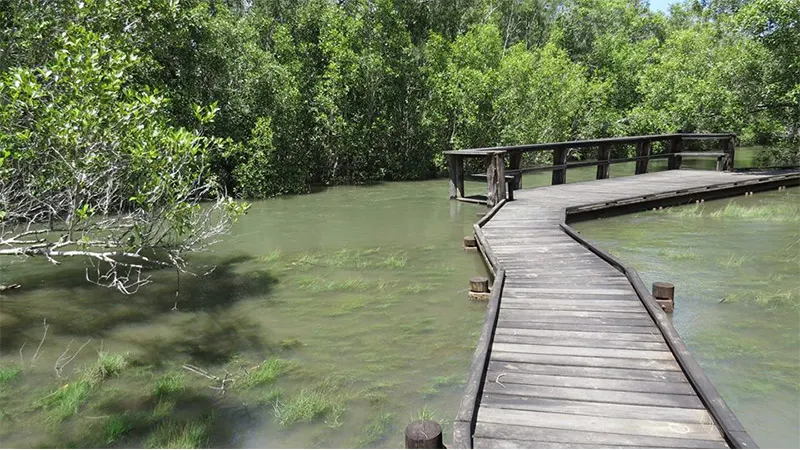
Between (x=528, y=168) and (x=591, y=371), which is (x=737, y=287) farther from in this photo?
(x=528, y=168)

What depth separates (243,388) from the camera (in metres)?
4.96

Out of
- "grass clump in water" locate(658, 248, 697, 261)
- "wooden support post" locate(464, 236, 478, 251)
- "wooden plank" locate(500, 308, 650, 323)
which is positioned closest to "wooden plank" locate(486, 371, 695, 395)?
"wooden plank" locate(500, 308, 650, 323)

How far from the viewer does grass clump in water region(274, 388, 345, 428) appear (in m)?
4.36

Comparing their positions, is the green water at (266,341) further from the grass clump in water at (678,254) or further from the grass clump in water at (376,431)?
the grass clump in water at (678,254)

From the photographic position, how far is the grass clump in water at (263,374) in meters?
5.04

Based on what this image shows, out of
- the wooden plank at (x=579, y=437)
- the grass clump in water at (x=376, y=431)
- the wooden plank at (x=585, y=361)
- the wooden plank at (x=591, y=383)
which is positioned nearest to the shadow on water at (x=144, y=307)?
the grass clump in water at (x=376, y=431)

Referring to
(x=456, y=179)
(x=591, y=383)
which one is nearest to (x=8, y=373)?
(x=591, y=383)

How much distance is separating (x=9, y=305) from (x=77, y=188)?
2.92 meters

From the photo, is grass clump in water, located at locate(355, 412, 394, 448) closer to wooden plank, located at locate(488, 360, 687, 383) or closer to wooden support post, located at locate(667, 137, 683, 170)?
wooden plank, located at locate(488, 360, 687, 383)

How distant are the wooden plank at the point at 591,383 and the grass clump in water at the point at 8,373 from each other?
4.63m

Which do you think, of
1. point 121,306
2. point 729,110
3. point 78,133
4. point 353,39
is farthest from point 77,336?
point 729,110

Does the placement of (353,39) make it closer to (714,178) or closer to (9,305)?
(714,178)

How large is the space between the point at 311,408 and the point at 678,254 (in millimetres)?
7078

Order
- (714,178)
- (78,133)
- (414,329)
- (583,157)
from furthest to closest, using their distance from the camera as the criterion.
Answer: (583,157) < (714,178) < (414,329) < (78,133)
